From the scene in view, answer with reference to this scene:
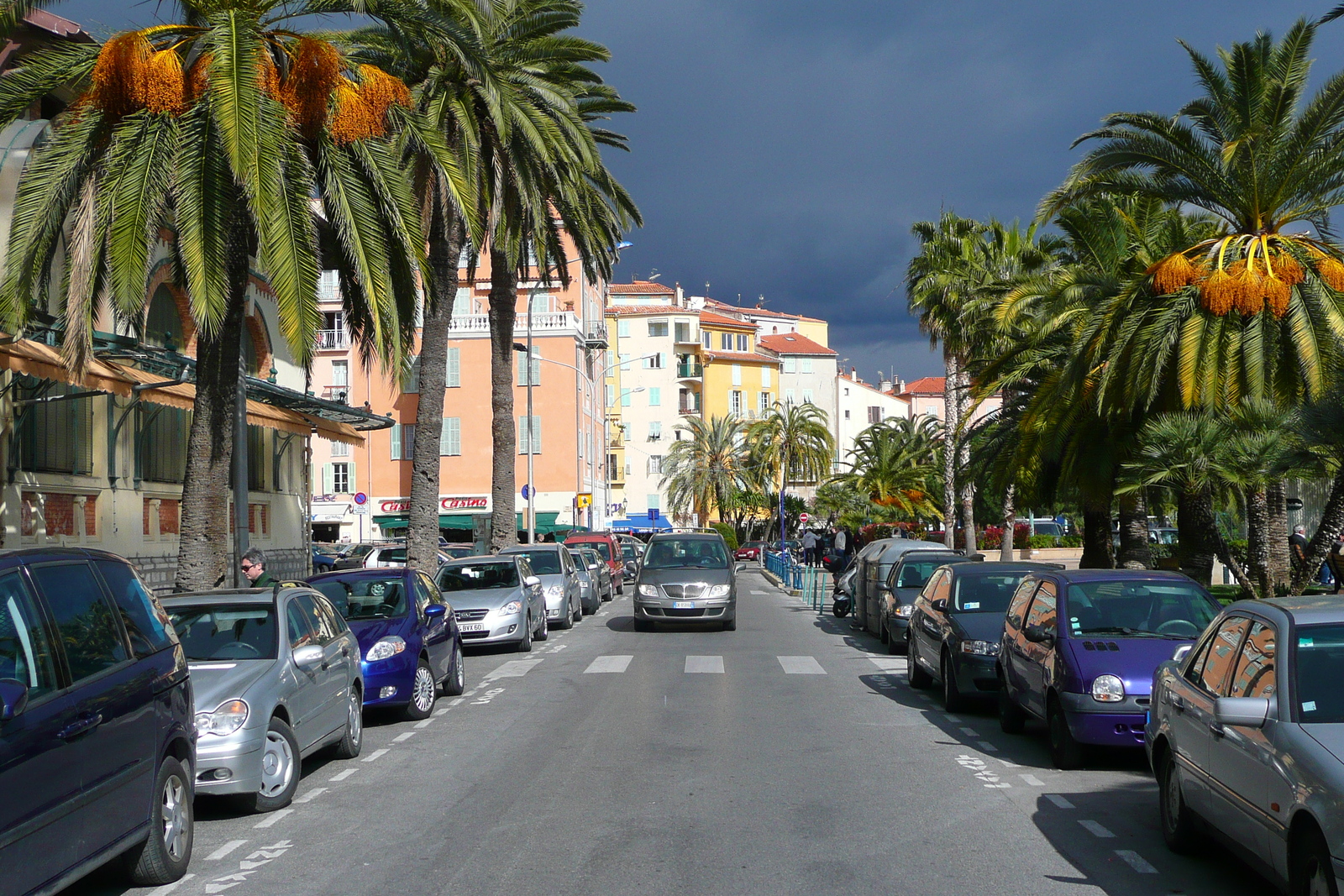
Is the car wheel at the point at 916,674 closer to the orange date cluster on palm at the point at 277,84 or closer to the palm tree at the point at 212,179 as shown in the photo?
the palm tree at the point at 212,179

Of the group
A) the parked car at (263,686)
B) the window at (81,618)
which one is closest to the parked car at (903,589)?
the parked car at (263,686)

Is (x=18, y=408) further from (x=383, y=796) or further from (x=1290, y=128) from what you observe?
→ (x=1290, y=128)

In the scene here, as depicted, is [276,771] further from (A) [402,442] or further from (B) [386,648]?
(A) [402,442]

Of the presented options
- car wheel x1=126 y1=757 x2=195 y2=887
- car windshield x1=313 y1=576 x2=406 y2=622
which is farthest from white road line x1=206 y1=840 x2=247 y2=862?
car windshield x1=313 y1=576 x2=406 y2=622

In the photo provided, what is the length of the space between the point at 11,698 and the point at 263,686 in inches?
148

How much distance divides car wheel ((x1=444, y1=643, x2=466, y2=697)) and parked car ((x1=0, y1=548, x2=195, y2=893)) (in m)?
7.67

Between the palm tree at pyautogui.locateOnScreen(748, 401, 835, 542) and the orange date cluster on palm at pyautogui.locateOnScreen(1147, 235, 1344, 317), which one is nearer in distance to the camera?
the orange date cluster on palm at pyautogui.locateOnScreen(1147, 235, 1344, 317)

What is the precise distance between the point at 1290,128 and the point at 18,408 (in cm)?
2065

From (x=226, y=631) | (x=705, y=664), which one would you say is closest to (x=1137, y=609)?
(x=226, y=631)

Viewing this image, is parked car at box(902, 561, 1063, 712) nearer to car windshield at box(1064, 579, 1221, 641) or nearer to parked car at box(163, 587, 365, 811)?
car windshield at box(1064, 579, 1221, 641)

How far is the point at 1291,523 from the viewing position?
120ft

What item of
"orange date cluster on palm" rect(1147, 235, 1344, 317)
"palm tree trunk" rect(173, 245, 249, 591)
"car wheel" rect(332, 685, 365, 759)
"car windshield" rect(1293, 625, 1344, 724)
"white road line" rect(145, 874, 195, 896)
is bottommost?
"white road line" rect(145, 874, 195, 896)

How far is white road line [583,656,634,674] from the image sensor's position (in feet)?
59.9

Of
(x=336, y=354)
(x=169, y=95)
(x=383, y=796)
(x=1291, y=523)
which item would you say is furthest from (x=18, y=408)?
(x=336, y=354)
